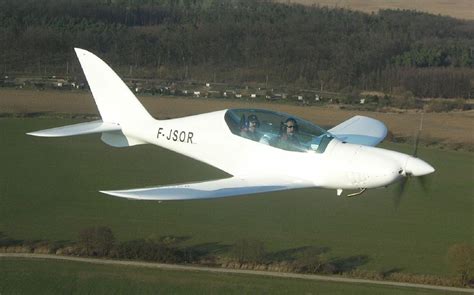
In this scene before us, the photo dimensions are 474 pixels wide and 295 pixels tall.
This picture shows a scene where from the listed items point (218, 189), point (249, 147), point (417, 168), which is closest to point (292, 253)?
point (249, 147)

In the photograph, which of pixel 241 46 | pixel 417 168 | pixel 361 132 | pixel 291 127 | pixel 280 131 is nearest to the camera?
pixel 417 168

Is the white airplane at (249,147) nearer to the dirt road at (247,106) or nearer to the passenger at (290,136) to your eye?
the passenger at (290,136)

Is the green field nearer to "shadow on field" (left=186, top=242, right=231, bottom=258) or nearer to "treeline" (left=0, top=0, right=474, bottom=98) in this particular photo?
"shadow on field" (left=186, top=242, right=231, bottom=258)

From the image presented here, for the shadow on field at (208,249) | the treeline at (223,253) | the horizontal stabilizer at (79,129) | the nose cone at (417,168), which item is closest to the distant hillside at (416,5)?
the treeline at (223,253)

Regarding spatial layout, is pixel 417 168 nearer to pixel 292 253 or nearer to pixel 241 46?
pixel 292 253

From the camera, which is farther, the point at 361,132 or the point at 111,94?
the point at 361,132

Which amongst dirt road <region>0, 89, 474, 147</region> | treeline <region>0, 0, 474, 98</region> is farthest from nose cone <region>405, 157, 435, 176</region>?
treeline <region>0, 0, 474, 98</region>
